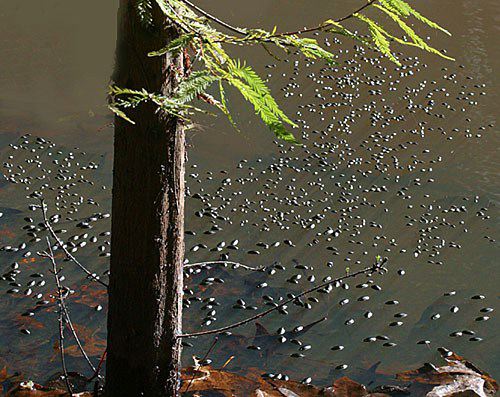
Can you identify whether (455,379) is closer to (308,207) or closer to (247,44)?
(308,207)

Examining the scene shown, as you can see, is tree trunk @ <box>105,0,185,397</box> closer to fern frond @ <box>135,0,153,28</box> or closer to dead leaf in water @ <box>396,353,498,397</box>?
fern frond @ <box>135,0,153,28</box>

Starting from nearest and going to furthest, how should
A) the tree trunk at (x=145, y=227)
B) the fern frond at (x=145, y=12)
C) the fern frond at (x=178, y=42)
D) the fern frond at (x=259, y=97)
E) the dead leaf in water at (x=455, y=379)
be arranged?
1. the fern frond at (x=259, y=97)
2. the fern frond at (x=178, y=42)
3. the fern frond at (x=145, y=12)
4. the tree trunk at (x=145, y=227)
5. the dead leaf in water at (x=455, y=379)

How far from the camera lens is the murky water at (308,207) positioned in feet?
10.7

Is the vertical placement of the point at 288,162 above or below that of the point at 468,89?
below

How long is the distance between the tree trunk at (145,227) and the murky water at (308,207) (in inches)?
8.7

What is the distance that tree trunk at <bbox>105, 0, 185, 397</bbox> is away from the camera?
200 centimetres

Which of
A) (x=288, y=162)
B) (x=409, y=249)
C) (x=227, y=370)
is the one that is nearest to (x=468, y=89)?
(x=288, y=162)

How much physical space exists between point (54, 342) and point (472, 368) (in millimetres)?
1787

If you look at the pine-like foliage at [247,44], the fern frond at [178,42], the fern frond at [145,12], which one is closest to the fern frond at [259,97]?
the pine-like foliage at [247,44]

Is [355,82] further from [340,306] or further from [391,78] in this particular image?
[340,306]

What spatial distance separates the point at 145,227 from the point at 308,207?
2339 mm

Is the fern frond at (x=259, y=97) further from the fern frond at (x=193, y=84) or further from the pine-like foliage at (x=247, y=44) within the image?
the fern frond at (x=193, y=84)

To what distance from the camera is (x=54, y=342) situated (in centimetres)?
314

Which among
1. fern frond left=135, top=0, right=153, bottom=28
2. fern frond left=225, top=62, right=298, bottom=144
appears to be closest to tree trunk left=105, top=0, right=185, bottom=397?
fern frond left=135, top=0, right=153, bottom=28
